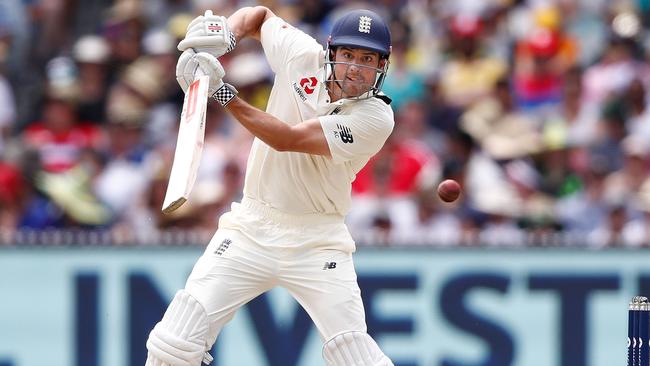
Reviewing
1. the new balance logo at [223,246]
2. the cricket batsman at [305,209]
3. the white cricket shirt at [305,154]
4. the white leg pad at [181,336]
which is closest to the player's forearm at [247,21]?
the cricket batsman at [305,209]

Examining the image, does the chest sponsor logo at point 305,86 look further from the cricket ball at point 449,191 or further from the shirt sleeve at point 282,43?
the cricket ball at point 449,191

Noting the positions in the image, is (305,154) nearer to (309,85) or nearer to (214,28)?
(309,85)

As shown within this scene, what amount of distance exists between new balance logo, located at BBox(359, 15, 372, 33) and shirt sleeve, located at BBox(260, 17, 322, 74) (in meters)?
0.30

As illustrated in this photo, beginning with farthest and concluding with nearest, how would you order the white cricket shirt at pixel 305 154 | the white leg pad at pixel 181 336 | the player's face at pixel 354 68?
the white cricket shirt at pixel 305 154
the player's face at pixel 354 68
the white leg pad at pixel 181 336

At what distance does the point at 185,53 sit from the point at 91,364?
318cm

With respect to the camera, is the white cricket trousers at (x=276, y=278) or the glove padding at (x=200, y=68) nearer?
the glove padding at (x=200, y=68)

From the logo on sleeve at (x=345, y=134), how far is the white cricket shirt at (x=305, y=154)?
39 millimetres

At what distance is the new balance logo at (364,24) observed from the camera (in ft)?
20.6

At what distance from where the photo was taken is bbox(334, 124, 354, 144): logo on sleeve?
623 centimetres

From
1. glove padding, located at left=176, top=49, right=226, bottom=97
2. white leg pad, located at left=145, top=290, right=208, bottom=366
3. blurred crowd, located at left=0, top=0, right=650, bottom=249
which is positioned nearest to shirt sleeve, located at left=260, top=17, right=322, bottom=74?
glove padding, located at left=176, top=49, right=226, bottom=97

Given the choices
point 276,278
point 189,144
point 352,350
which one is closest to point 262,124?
point 189,144

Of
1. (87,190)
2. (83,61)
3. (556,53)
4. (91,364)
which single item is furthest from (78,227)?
(556,53)

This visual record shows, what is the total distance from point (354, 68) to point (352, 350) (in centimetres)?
124

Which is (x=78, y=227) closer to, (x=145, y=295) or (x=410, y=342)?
(x=145, y=295)
